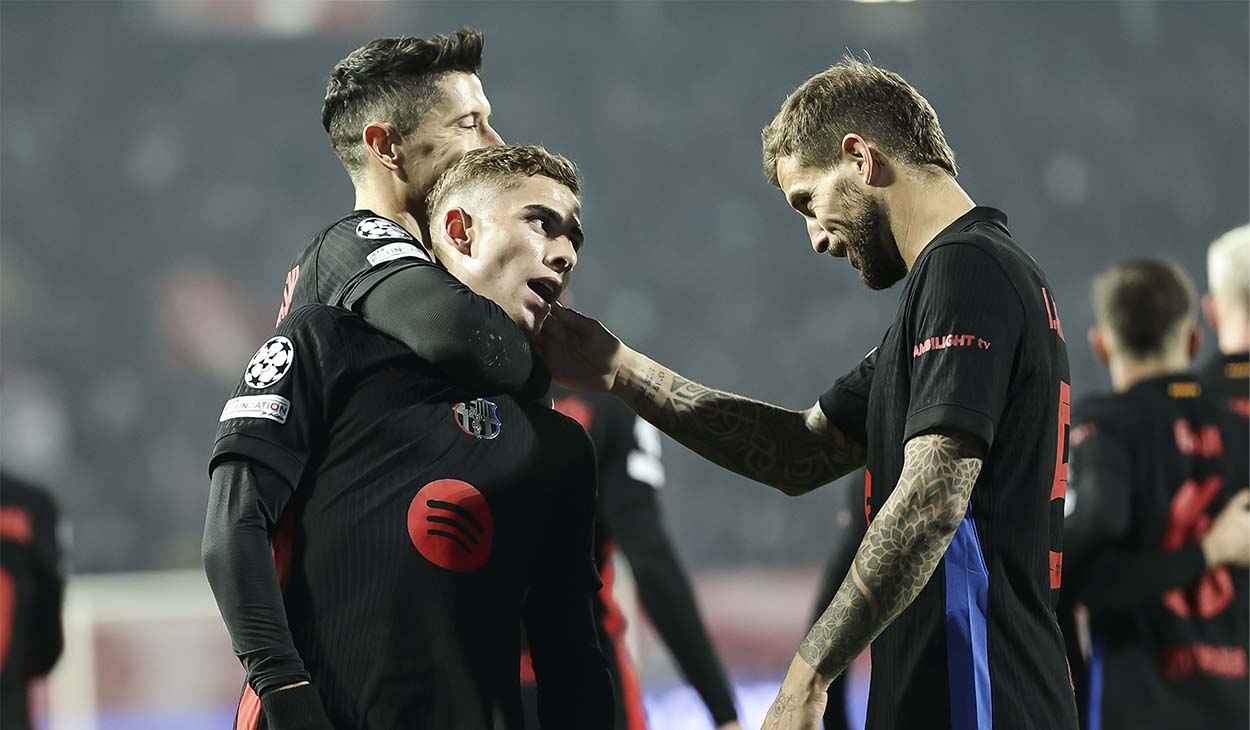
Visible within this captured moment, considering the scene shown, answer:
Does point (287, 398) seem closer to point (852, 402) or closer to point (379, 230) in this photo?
point (379, 230)

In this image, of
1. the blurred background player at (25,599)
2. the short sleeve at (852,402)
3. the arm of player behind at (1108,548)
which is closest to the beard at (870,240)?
the short sleeve at (852,402)

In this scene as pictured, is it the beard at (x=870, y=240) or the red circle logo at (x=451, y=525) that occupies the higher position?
the beard at (x=870, y=240)

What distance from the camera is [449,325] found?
186 cm

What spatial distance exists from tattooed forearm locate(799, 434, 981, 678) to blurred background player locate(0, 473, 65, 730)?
10.3 feet

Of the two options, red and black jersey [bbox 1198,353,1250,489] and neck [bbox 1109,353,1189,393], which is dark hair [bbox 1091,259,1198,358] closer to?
neck [bbox 1109,353,1189,393]

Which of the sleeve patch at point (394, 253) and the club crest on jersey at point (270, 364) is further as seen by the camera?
the sleeve patch at point (394, 253)

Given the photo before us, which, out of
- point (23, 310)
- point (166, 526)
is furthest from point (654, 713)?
point (23, 310)

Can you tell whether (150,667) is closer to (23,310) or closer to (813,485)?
(23,310)

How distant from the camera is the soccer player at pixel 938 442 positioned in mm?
1927

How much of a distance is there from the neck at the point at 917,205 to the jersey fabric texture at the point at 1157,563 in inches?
77.9

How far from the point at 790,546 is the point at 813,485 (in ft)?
22.8

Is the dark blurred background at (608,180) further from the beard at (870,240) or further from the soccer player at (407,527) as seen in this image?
the soccer player at (407,527)

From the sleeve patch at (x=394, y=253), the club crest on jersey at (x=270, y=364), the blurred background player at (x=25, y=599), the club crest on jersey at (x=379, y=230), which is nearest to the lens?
the club crest on jersey at (x=270, y=364)

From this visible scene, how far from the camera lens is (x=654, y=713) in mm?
8094
